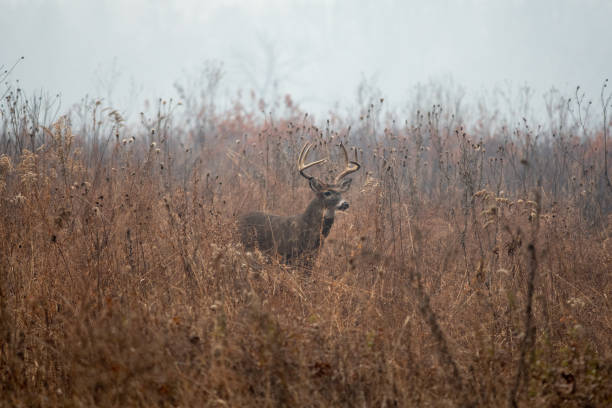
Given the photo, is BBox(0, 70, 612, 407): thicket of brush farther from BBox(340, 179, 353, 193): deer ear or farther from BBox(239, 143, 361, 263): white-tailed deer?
BBox(340, 179, 353, 193): deer ear

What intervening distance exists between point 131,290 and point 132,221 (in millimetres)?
1014

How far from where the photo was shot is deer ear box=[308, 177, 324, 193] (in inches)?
267

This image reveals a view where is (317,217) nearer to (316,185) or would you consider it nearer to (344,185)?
(316,185)

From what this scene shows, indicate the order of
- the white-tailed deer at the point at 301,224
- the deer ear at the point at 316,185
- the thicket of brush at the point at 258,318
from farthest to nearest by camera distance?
the deer ear at the point at 316,185 < the white-tailed deer at the point at 301,224 < the thicket of brush at the point at 258,318

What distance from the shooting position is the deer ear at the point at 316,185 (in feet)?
22.3

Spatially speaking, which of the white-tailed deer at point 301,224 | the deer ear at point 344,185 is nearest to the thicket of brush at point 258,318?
the white-tailed deer at point 301,224

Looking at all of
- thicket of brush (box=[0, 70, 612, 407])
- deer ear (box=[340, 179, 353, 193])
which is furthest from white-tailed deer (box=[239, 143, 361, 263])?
thicket of brush (box=[0, 70, 612, 407])

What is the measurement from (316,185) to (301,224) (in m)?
0.62

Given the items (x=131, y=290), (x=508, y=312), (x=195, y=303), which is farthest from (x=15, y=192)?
(x=508, y=312)

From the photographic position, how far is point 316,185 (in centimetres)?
682

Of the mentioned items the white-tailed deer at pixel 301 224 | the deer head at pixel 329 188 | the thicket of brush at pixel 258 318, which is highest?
the deer head at pixel 329 188

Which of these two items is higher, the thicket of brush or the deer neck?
the deer neck

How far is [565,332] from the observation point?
149 inches

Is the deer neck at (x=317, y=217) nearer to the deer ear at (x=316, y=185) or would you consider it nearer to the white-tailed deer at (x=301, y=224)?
the white-tailed deer at (x=301, y=224)
